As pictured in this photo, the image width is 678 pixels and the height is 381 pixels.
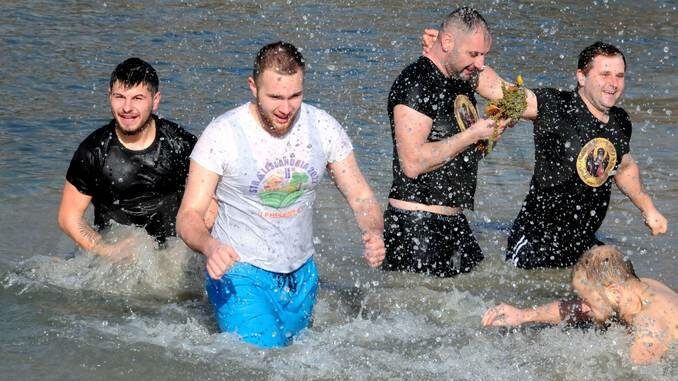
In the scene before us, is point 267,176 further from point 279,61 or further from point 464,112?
point 464,112

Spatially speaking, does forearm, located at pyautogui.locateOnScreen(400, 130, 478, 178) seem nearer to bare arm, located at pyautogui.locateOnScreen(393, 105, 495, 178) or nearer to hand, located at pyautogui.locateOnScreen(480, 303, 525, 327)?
bare arm, located at pyautogui.locateOnScreen(393, 105, 495, 178)

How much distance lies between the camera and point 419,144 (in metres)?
6.68

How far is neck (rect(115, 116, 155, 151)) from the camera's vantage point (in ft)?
22.6

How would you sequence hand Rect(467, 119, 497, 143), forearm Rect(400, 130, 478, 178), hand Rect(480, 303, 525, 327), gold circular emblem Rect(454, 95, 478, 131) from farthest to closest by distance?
1. gold circular emblem Rect(454, 95, 478, 131)
2. forearm Rect(400, 130, 478, 178)
3. hand Rect(467, 119, 497, 143)
4. hand Rect(480, 303, 525, 327)

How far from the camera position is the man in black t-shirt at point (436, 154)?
671 centimetres

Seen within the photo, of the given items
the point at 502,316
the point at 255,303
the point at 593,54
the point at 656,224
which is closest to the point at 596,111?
the point at 593,54

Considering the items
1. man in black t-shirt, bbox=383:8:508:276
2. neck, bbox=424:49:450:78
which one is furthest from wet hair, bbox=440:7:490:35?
neck, bbox=424:49:450:78

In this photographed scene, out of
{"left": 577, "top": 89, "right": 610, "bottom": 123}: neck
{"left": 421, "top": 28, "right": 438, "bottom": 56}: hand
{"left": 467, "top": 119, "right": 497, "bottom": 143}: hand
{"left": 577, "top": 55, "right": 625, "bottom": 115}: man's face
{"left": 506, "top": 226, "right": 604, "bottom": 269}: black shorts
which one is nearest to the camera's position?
{"left": 467, "top": 119, "right": 497, "bottom": 143}: hand

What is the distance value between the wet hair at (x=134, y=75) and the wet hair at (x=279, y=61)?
4.49ft

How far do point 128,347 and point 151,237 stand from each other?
1.01 meters

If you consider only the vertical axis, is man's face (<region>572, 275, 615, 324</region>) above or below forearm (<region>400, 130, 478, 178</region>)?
below

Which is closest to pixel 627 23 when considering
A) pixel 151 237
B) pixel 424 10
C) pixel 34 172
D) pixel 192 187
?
pixel 424 10

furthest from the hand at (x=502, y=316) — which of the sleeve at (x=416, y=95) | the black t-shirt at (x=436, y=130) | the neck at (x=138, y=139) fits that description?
the neck at (x=138, y=139)

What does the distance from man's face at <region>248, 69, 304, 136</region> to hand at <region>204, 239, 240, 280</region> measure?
763 mm
